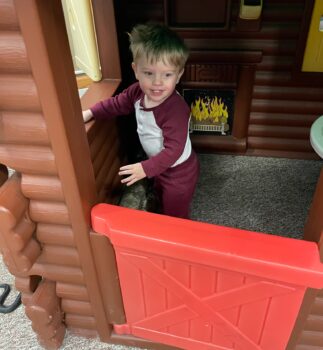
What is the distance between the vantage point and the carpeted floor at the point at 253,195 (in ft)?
4.83

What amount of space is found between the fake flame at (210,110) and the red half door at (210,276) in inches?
35.7

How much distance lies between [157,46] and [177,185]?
451 mm

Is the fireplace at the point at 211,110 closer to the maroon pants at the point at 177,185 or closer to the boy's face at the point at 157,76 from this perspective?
the maroon pants at the point at 177,185

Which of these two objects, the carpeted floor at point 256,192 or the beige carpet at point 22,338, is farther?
the carpeted floor at point 256,192

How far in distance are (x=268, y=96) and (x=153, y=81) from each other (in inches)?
31.8

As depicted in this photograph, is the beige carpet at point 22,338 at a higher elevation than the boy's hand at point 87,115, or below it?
below

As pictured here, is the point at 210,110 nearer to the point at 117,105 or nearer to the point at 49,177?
the point at 117,105

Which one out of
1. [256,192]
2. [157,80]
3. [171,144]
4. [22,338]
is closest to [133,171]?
[171,144]

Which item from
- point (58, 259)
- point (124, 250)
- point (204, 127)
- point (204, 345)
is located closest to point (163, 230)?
point (124, 250)

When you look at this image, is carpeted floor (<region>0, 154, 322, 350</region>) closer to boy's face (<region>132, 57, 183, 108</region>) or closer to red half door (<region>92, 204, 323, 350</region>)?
red half door (<region>92, 204, 323, 350</region>)

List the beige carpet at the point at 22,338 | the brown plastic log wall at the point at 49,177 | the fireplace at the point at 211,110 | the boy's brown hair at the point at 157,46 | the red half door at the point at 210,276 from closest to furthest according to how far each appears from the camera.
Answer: the brown plastic log wall at the point at 49,177, the red half door at the point at 210,276, the boy's brown hair at the point at 157,46, the beige carpet at the point at 22,338, the fireplace at the point at 211,110

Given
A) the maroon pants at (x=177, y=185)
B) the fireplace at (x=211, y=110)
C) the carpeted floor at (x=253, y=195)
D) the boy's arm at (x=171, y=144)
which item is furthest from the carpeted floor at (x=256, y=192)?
the boy's arm at (x=171, y=144)

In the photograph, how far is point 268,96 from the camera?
163 cm

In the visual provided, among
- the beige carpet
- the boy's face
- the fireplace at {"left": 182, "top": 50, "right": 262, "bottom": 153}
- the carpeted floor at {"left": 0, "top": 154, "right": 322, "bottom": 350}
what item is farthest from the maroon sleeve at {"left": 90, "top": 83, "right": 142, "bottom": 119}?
the beige carpet
